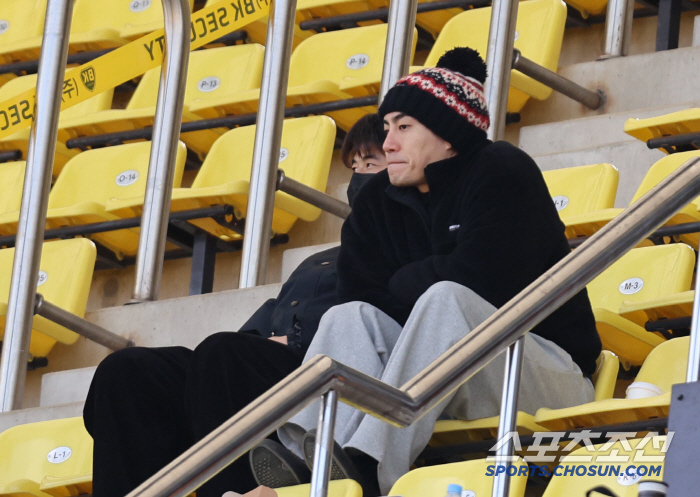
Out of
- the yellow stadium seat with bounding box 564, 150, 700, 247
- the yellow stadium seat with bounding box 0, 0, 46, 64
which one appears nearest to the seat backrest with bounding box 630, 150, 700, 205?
the yellow stadium seat with bounding box 564, 150, 700, 247

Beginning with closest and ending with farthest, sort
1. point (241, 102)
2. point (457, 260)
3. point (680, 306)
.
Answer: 1. point (457, 260)
2. point (680, 306)
3. point (241, 102)

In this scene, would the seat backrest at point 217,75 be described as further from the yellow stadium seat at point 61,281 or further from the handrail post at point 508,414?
the handrail post at point 508,414

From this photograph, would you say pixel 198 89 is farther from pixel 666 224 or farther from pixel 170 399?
pixel 170 399

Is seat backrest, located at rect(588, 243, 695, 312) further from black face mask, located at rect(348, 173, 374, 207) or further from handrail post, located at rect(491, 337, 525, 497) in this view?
handrail post, located at rect(491, 337, 525, 497)

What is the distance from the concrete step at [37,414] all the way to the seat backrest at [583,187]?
1.08 metres

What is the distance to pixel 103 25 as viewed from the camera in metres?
5.07

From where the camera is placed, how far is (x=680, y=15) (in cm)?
395

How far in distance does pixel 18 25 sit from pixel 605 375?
11.1 feet

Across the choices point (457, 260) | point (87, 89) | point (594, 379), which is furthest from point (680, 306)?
point (87, 89)

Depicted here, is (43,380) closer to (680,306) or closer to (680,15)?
(680,306)

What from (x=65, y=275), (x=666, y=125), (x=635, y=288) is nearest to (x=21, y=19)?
(x=65, y=275)

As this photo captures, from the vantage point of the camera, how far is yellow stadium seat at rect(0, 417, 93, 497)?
114 inches

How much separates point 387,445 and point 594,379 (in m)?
0.48

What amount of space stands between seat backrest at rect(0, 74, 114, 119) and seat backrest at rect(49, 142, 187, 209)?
494mm
